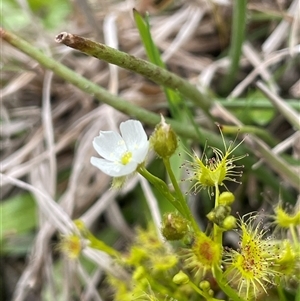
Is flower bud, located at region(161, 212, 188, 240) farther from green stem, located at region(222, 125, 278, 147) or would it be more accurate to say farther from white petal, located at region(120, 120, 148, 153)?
green stem, located at region(222, 125, 278, 147)

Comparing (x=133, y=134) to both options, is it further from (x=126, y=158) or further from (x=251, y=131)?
(x=251, y=131)

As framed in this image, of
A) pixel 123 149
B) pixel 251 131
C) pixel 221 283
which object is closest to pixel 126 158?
pixel 123 149

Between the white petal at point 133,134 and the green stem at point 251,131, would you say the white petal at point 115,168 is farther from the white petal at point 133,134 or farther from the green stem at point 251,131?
the green stem at point 251,131

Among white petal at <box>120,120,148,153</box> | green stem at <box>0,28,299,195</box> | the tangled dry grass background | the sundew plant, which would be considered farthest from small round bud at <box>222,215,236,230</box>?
the tangled dry grass background

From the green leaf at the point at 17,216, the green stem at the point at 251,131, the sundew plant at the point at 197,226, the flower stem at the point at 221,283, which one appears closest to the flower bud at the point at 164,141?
the sundew plant at the point at 197,226

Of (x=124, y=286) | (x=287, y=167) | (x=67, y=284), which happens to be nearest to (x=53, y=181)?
(x=67, y=284)

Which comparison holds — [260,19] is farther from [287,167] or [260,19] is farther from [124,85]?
[287,167]
